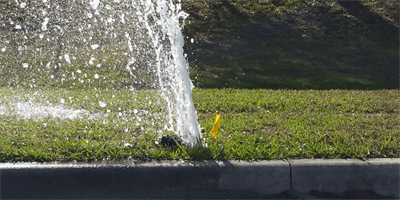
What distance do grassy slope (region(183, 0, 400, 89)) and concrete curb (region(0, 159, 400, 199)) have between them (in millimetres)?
5530

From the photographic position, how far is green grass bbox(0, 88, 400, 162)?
3.37 metres

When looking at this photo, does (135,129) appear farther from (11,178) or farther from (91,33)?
(91,33)

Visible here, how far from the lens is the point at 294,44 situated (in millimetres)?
11367

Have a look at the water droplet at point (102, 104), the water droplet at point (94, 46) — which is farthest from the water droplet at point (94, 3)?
the water droplet at point (102, 104)

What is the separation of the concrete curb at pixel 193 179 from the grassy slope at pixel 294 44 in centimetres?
553

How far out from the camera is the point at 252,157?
3.33 metres

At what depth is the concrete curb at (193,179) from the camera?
117 inches

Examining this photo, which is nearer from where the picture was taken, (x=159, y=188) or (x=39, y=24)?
(x=159, y=188)

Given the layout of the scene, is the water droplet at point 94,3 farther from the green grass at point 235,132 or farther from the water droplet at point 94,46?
the green grass at point 235,132

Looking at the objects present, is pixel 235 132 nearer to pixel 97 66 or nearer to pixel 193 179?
pixel 193 179

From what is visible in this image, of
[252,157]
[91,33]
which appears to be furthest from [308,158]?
[91,33]

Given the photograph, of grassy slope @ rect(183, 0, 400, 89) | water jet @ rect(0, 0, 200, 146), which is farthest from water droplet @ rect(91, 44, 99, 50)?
grassy slope @ rect(183, 0, 400, 89)

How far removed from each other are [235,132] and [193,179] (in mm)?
1275

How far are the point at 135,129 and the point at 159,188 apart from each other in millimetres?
1358
